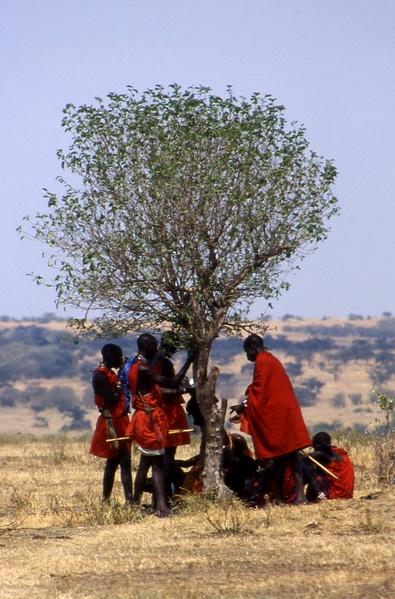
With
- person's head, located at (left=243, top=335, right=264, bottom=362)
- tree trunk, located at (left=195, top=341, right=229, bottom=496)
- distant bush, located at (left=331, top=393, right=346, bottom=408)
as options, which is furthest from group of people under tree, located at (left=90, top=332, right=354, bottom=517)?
distant bush, located at (left=331, top=393, right=346, bottom=408)

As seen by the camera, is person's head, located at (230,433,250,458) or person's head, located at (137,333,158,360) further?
person's head, located at (230,433,250,458)

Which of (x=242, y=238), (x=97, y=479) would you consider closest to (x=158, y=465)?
(x=242, y=238)

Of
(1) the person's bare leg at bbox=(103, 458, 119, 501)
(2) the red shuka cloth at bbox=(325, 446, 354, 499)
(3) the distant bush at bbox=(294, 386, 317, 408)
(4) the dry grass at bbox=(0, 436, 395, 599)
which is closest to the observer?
(4) the dry grass at bbox=(0, 436, 395, 599)

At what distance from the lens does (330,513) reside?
9406mm

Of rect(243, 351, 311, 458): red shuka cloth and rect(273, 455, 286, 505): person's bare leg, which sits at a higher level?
rect(243, 351, 311, 458): red shuka cloth

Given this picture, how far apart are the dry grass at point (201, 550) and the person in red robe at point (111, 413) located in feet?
1.67

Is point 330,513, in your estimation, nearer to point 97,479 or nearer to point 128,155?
point 128,155

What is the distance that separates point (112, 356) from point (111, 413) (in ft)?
1.90

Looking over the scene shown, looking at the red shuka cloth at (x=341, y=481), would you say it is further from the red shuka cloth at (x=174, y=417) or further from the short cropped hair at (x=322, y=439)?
the red shuka cloth at (x=174, y=417)

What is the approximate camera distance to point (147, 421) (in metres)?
10.2

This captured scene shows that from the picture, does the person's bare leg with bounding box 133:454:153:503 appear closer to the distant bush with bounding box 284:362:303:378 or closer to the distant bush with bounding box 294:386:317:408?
the distant bush with bounding box 294:386:317:408

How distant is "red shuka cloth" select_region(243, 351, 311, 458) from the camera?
398 inches

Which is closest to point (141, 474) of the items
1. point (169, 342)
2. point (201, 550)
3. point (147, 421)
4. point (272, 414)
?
point (147, 421)

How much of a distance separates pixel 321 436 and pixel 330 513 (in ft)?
4.70
